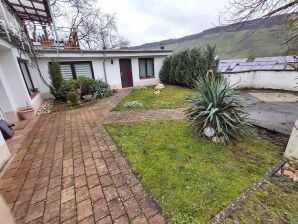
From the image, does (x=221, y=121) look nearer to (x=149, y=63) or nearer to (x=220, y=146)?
(x=220, y=146)

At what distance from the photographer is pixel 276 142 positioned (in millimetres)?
3695

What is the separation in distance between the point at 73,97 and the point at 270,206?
7.82 meters

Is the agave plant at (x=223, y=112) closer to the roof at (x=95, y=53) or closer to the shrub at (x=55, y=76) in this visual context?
the shrub at (x=55, y=76)

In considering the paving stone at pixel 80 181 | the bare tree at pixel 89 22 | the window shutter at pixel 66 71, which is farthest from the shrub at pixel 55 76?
the paving stone at pixel 80 181

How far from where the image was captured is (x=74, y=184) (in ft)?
8.05

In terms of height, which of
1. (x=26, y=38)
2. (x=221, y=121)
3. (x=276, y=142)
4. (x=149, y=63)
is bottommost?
(x=276, y=142)

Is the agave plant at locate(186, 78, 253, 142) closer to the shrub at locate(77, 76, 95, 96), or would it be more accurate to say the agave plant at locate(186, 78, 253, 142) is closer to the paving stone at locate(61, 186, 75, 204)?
the paving stone at locate(61, 186, 75, 204)

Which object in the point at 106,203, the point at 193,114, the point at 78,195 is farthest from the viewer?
the point at 193,114

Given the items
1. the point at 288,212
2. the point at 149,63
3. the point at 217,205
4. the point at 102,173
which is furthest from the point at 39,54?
the point at 288,212

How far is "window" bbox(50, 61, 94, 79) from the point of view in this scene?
984cm

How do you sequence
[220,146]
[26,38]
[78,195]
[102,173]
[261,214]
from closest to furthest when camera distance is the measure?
[261,214]
[78,195]
[102,173]
[220,146]
[26,38]

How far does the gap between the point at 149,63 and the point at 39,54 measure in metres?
7.69

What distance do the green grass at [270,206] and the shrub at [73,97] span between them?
7.56 meters

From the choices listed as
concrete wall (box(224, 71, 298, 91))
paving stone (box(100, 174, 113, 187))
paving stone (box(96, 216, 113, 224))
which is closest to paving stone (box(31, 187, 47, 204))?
paving stone (box(100, 174, 113, 187))
